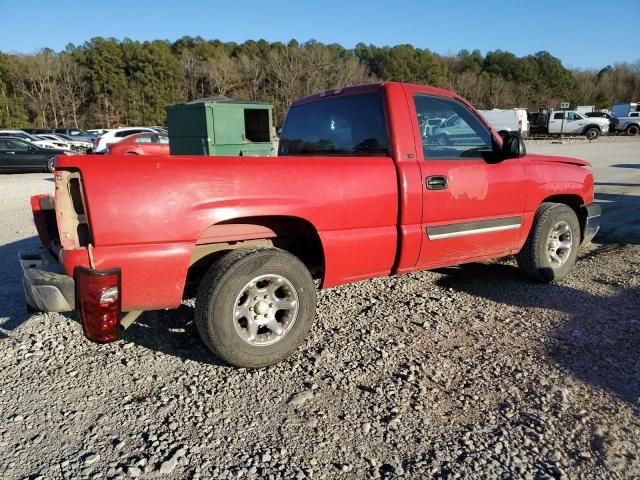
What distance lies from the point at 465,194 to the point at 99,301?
280 cm

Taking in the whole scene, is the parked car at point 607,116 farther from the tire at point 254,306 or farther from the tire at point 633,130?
the tire at point 254,306

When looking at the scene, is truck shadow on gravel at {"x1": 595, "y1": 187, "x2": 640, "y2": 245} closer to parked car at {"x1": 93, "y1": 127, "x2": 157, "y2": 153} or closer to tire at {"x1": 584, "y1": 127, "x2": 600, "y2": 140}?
parked car at {"x1": 93, "y1": 127, "x2": 157, "y2": 153}

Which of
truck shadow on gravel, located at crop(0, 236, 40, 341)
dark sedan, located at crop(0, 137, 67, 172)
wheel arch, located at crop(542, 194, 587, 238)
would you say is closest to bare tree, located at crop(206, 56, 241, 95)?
dark sedan, located at crop(0, 137, 67, 172)

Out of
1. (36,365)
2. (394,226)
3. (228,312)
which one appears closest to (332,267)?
(394,226)

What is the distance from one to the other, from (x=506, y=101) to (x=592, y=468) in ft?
270

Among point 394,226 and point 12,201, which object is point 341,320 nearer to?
point 394,226

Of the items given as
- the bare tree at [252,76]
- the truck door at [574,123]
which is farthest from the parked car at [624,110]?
the bare tree at [252,76]

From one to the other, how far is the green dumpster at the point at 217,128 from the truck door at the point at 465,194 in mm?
10373

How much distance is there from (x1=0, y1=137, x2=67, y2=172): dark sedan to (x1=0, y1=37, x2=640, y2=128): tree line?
3973cm

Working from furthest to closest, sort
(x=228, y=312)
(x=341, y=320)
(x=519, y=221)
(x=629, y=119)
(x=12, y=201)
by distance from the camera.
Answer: (x=629, y=119) → (x=12, y=201) → (x=519, y=221) → (x=341, y=320) → (x=228, y=312)

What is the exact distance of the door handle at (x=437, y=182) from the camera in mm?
3830

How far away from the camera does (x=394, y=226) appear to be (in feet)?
12.3

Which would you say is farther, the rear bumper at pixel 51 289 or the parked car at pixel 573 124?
the parked car at pixel 573 124

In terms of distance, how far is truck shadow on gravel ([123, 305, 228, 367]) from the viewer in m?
3.62
